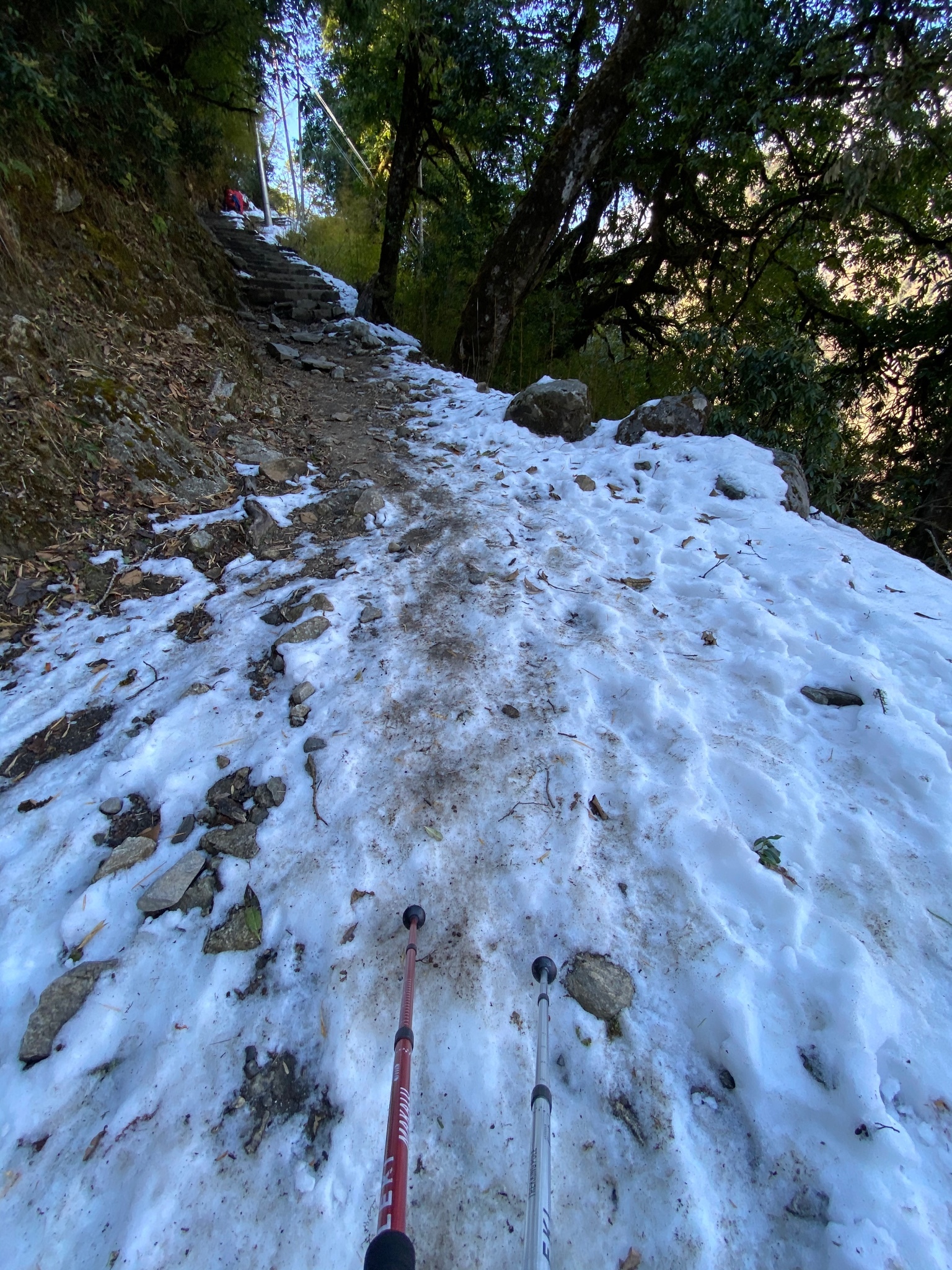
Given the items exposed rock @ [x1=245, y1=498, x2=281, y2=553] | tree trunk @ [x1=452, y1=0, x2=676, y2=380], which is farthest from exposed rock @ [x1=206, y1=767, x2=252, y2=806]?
tree trunk @ [x1=452, y1=0, x2=676, y2=380]

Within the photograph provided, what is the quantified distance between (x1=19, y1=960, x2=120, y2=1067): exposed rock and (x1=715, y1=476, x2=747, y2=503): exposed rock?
14.7 ft

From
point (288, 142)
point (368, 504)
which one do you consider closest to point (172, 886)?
point (368, 504)

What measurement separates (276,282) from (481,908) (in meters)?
11.7

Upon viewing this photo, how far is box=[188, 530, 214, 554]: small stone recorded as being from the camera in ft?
11.5

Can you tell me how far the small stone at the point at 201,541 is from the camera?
11.5 feet

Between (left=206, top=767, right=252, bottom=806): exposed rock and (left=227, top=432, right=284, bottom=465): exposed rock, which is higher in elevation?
(left=227, top=432, right=284, bottom=465): exposed rock

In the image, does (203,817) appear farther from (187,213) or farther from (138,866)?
(187,213)

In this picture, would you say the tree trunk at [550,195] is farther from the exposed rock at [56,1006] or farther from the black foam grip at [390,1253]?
the black foam grip at [390,1253]

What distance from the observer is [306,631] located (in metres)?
2.87

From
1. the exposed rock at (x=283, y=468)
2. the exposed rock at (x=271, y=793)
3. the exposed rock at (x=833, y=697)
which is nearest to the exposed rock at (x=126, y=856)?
the exposed rock at (x=271, y=793)

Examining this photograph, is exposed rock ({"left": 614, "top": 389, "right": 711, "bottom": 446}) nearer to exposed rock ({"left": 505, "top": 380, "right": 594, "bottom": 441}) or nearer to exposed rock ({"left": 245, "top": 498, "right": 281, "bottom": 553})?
exposed rock ({"left": 505, "top": 380, "right": 594, "bottom": 441})

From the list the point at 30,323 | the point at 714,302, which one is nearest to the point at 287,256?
the point at 714,302

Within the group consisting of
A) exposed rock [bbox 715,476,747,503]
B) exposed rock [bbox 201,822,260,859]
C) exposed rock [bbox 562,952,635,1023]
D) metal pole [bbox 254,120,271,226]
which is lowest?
exposed rock [bbox 201,822,260,859]

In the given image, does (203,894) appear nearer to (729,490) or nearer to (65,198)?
(729,490)
